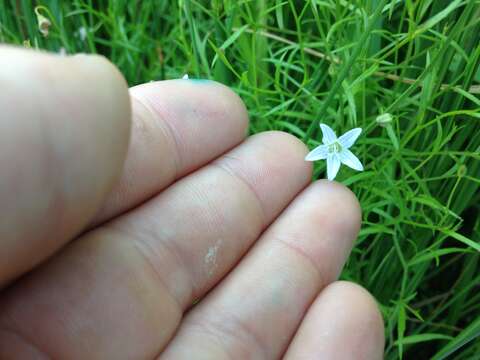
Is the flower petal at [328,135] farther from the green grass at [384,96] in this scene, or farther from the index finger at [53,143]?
the index finger at [53,143]

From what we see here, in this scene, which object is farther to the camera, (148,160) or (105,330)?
(148,160)

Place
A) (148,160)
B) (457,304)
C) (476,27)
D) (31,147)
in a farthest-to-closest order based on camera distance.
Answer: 1. (457,304)
2. (476,27)
3. (148,160)
4. (31,147)

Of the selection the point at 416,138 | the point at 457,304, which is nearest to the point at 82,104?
the point at 416,138

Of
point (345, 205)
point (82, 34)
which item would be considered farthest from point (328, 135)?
point (82, 34)

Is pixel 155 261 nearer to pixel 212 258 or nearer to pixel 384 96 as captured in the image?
pixel 212 258

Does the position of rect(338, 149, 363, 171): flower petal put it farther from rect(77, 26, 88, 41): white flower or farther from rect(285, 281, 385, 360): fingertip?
rect(77, 26, 88, 41): white flower

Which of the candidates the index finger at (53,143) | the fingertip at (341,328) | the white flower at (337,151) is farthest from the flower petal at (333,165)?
the index finger at (53,143)

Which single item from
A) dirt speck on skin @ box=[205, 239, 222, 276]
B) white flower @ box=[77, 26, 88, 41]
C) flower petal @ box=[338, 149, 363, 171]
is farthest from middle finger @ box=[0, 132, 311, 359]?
white flower @ box=[77, 26, 88, 41]

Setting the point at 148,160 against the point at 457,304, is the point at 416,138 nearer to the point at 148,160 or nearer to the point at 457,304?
the point at 457,304
